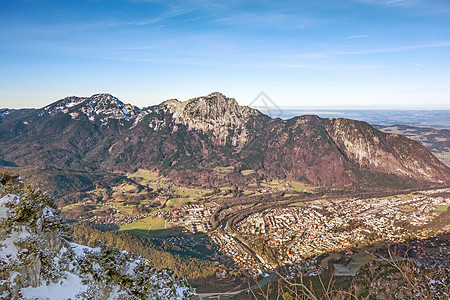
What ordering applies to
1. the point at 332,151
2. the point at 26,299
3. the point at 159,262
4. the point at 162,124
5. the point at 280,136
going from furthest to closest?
the point at 162,124, the point at 280,136, the point at 332,151, the point at 159,262, the point at 26,299

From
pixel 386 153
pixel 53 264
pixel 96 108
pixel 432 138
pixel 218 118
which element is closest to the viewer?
pixel 53 264

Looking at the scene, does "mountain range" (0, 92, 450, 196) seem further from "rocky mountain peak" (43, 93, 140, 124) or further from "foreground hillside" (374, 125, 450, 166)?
"foreground hillside" (374, 125, 450, 166)

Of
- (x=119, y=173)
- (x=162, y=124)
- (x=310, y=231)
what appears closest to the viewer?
(x=310, y=231)

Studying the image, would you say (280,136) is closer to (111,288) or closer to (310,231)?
(310,231)

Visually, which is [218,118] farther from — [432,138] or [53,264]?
[432,138]

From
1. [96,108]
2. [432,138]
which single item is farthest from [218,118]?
[432,138]

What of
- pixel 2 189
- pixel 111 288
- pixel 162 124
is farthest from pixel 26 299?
pixel 162 124

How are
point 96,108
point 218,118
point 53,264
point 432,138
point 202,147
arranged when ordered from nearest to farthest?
point 53,264 < point 202,147 < point 218,118 < point 432,138 < point 96,108

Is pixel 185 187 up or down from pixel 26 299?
down
